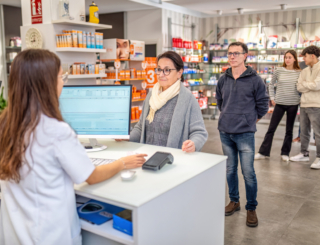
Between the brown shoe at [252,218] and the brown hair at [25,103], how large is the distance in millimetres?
2282

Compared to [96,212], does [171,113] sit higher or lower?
higher

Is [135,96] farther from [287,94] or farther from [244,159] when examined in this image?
[244,159]

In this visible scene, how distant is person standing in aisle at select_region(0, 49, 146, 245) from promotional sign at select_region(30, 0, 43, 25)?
3.82 metres

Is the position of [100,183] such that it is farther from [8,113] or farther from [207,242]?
[207,242]

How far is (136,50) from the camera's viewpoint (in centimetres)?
659

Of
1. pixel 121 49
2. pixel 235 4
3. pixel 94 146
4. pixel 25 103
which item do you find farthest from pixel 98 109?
pixel 235 4

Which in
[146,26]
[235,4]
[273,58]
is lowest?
[273,58]

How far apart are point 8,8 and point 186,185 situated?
27.1 feet

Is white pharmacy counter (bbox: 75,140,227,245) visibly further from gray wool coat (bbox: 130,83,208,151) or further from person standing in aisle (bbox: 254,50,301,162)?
person standing in aisle (bbox: 254,50,301,162)

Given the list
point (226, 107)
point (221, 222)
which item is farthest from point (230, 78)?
point (221, 222)

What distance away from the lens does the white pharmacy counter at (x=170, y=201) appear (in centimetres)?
142

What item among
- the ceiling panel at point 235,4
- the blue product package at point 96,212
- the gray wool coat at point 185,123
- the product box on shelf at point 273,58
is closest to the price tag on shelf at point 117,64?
the ceiling panel at point 235,4

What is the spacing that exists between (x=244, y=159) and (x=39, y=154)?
2101 millimetres

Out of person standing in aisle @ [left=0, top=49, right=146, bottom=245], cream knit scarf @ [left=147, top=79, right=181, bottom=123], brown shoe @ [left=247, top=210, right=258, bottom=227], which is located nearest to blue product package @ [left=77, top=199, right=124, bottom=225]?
person standing in aisle @ [left=0, top=49, right=146, bottom=245]
